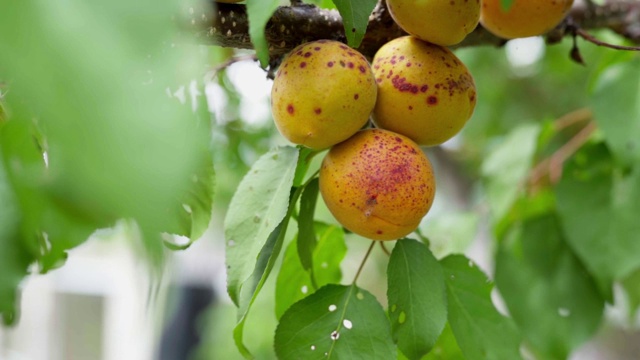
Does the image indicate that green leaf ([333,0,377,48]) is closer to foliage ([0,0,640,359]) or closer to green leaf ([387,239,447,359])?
foliage ([0,0,640,359])

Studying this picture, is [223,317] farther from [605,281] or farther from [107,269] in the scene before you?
[107,269]

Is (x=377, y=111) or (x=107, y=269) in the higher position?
(x=377, y=111)

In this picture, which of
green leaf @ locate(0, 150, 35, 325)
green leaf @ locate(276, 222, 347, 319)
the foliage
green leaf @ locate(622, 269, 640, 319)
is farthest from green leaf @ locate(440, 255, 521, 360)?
green leaf @ locate(622, 269, 640, 319)

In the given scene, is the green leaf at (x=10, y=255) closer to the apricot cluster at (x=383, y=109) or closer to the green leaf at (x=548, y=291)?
the apricot cluster at (x=383, y=109)

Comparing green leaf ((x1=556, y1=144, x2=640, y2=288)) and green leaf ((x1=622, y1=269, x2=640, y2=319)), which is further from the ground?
green leaf ((x1=556, y1=144, x2=640, y2=288))

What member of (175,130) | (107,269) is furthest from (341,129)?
(107,269)

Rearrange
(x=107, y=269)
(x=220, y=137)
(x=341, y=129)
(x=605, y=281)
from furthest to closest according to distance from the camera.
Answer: (x=107, y=269) → (x=220, y=137) → (x=605, y=281) → (x=341, y=129)
